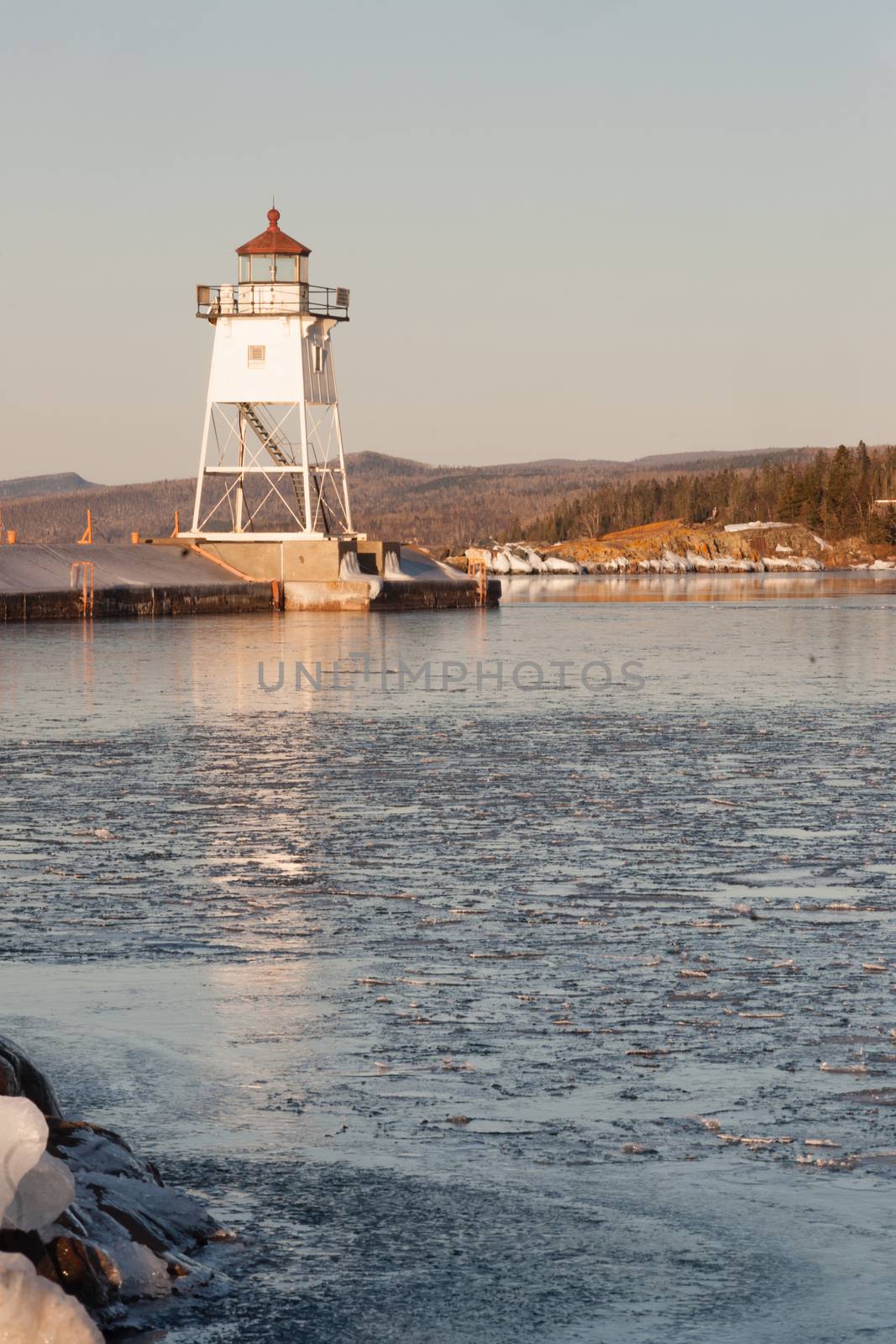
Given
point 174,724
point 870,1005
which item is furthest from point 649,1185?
point 174,724

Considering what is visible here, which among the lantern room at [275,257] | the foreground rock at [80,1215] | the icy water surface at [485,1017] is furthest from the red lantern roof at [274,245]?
the foreground rock at [80,1215]

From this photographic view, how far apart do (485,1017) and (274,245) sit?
201 feet

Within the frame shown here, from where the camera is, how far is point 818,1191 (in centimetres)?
626

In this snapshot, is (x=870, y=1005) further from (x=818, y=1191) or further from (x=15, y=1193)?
(x=15, y=1193)

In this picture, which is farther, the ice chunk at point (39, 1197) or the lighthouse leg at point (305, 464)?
the lighthouse leg at point (305, 464)

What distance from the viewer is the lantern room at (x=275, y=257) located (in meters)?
66.9

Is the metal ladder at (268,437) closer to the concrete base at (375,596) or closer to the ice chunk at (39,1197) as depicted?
the concrete base at (375,596)

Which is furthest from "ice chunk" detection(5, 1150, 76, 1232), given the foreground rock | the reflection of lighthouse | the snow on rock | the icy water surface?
the reflection of lighthouse

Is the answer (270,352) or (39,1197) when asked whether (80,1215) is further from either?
(270,352)

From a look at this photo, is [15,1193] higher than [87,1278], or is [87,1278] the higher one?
[15,1193]

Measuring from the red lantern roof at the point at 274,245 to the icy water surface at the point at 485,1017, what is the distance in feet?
160

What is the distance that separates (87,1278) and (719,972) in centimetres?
475

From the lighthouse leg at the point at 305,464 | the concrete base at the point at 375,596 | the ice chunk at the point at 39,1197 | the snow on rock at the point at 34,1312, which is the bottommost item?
the snow on rock at the point at 34,1312

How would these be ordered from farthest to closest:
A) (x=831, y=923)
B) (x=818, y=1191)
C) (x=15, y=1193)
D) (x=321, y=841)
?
(x=321, y=841)
(x=831, y=923)
(x=818, y=1191)
(x=15, y=1193)
